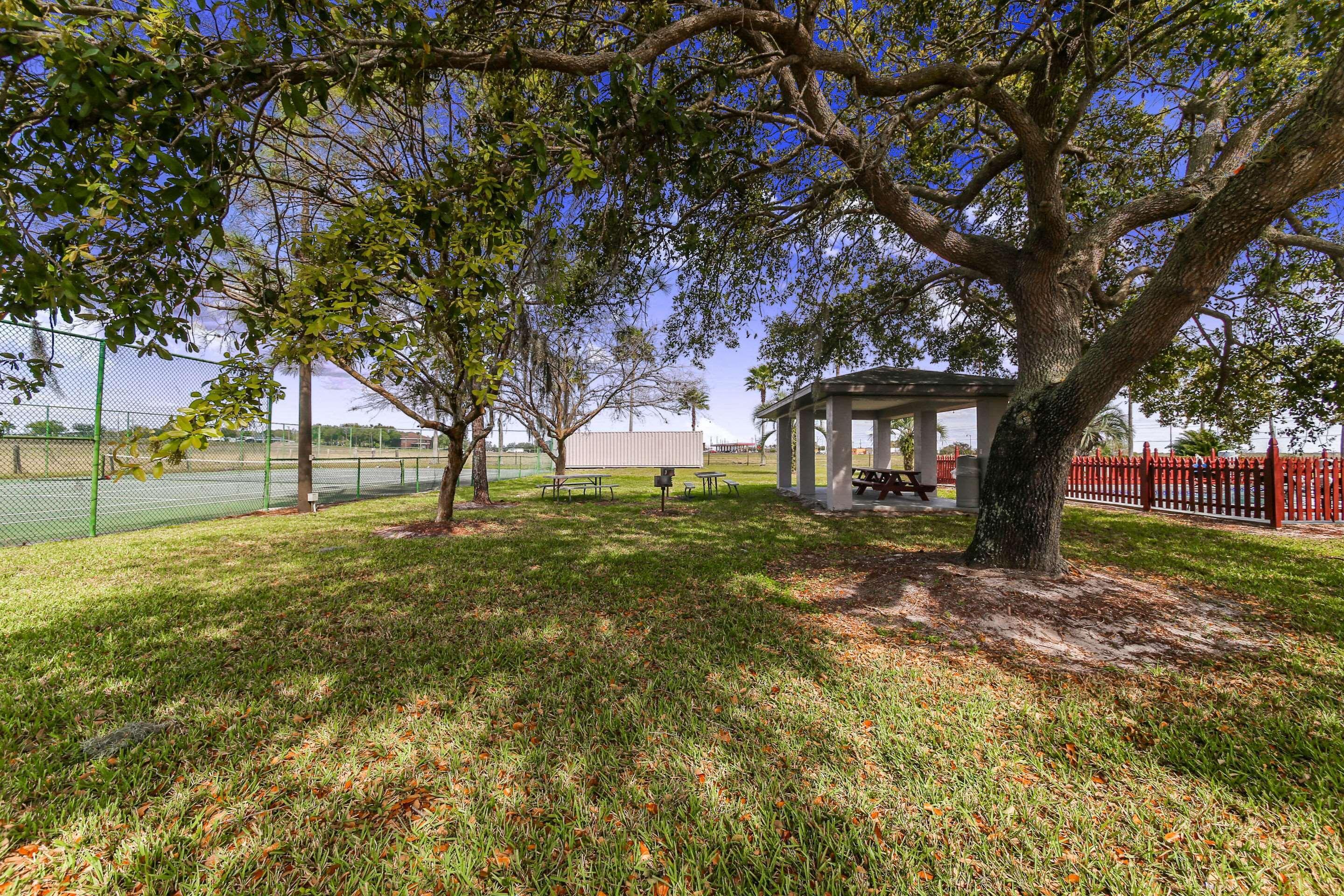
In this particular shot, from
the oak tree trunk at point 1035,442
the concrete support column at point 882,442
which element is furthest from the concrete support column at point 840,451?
the concrete support column at point 882,442

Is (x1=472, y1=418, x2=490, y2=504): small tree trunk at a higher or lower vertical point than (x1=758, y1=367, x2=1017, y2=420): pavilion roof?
lower

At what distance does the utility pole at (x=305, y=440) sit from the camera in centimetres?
1043

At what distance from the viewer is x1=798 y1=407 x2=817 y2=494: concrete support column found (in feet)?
47.4

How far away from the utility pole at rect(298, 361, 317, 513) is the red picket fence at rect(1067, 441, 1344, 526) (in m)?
19.3

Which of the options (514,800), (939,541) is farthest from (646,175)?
(939,541)

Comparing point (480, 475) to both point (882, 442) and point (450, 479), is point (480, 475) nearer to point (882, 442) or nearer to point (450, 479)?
point (450, 479)

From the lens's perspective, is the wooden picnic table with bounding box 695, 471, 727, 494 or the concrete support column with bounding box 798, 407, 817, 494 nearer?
the concrete support column with bounding box 798, 407, 817, 494

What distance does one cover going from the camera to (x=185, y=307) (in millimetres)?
2674

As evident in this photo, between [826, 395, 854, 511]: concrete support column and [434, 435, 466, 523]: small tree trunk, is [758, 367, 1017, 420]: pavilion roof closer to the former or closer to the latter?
[826, 395, 854, 511]: concrete support column

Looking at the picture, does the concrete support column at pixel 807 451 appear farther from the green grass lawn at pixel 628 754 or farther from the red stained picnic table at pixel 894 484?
the green grass lawn at pixel 628 754

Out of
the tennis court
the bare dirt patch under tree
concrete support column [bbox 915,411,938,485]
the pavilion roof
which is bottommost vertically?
the bare dirt patch under tree

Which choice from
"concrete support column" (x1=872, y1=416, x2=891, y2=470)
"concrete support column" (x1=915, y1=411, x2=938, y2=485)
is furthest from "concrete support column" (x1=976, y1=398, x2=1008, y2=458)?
"concrete support column" (x1=872, y1=416, x2=891, y2=470)

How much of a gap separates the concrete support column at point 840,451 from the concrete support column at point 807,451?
231 centimetres

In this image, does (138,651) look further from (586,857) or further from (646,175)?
(646,175)
